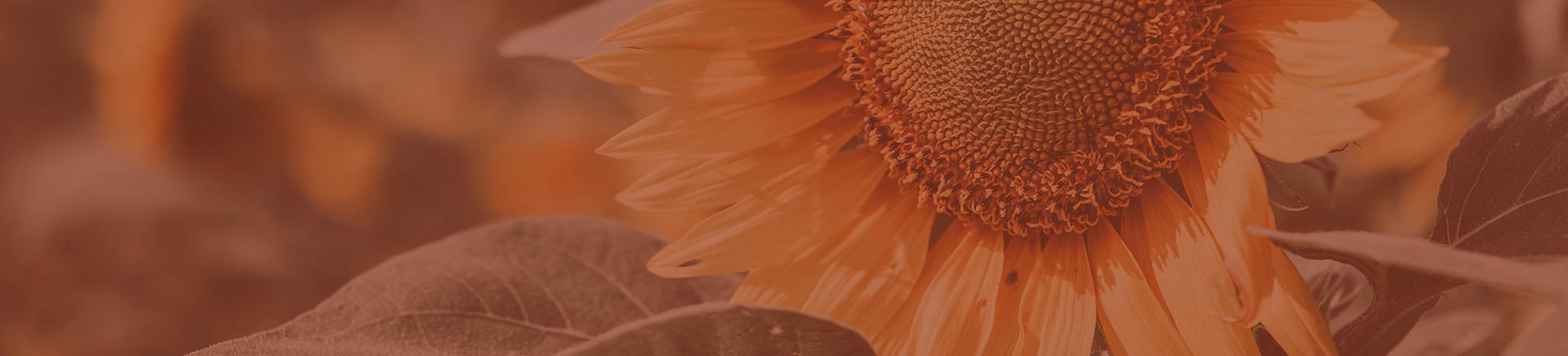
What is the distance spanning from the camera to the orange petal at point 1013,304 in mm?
443

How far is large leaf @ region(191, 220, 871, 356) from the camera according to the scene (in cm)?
45

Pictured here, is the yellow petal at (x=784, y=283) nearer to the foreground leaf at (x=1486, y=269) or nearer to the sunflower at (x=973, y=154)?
the sunflower at (x=973, y=154)

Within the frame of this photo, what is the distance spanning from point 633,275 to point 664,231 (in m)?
0.65

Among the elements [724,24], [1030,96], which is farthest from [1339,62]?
[724,24]

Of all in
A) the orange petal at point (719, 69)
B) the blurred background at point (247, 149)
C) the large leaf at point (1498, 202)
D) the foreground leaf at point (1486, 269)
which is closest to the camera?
the foreground leaf at point (1486, 269)

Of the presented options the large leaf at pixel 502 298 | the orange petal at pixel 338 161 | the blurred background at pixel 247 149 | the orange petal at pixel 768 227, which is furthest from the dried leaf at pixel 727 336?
the orange petal at pixel 338 161

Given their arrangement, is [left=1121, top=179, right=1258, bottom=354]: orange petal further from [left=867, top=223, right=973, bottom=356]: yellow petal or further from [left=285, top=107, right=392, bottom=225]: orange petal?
[left=285, top=107, right=392, bottom=225]: orange petal

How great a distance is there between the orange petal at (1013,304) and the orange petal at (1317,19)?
12 cm

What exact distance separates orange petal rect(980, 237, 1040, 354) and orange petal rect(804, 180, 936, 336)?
0.04 metres

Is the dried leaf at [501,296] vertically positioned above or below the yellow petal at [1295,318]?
above

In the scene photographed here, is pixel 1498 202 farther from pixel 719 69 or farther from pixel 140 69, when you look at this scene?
pixel 140 69

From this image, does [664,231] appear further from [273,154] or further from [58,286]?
[58,286]

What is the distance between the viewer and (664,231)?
122 cm

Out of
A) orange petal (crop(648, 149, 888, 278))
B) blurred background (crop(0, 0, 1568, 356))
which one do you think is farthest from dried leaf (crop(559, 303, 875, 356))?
blurred background (crop(0, 0, 1568, 356))
